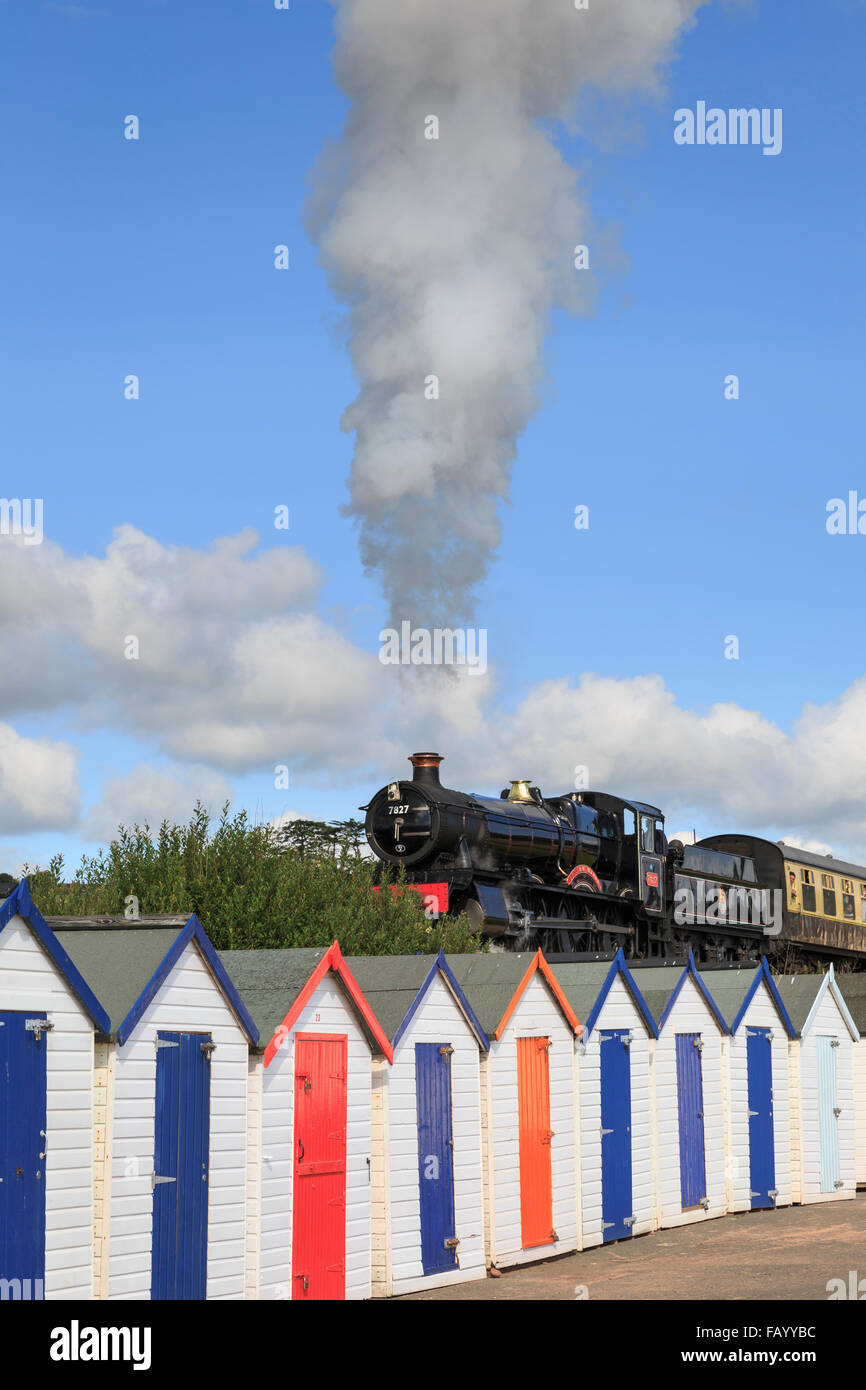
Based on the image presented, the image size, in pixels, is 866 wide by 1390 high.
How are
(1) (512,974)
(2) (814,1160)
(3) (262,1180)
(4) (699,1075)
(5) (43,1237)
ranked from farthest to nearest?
(2) (814,1160)
(4) (699,1075)
(1) (512,974)
(3) (262,1180)
(5) (43,1237)

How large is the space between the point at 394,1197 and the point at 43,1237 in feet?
15.5

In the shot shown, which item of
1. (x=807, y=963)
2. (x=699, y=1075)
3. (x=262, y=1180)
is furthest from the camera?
(x=807, y=963)

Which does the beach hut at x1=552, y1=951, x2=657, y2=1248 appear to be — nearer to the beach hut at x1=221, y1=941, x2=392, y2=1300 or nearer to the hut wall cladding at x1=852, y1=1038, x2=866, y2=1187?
the beach hut at x1=221, y1=941, x2=392, y2=1300

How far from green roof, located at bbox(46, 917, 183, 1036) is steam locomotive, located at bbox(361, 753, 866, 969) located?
Answer: 16.9m

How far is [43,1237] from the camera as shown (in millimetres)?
9836

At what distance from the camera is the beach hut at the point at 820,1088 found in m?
21.9

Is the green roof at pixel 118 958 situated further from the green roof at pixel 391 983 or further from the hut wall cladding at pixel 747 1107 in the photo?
the hut wall cladding at pixel 747 1107

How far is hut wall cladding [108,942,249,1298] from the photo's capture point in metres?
10.6

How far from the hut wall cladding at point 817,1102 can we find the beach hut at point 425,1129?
28.6 ft

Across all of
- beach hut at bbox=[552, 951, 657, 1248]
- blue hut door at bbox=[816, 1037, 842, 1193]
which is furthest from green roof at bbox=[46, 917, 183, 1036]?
blue hut door at bbox=[816, 1037, 842, 1193]
